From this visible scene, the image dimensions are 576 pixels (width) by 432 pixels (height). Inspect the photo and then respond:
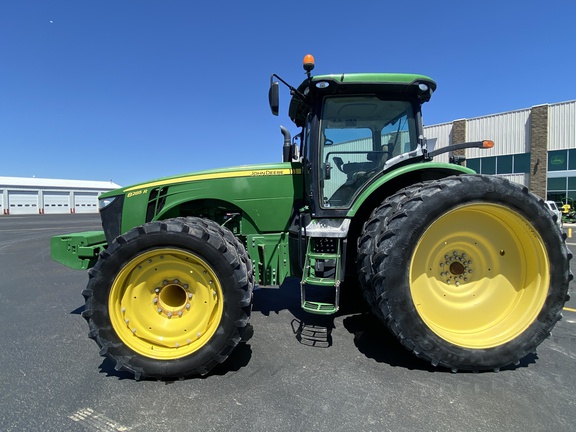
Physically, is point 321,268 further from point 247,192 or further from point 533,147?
point 533,147

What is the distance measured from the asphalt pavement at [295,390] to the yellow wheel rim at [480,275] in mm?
383

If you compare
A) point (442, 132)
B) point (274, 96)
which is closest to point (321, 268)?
point (274, 96)

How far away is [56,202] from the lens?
42.1 m

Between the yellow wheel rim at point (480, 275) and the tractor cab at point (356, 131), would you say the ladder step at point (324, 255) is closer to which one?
the tractor cab at point (356, 131)

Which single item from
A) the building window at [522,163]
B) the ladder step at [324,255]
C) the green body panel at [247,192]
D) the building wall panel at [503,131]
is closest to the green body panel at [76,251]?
the green body panel at [247,192]

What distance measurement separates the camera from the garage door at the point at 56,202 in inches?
1621

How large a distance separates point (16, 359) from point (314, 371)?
2.62 metres

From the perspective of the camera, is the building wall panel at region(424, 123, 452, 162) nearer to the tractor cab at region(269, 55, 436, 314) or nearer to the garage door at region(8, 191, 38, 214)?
the tractor cab at region(269, 55, 436, 314)

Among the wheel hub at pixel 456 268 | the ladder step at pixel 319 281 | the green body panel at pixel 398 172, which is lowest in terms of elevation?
the ladder step at pixel 319 281

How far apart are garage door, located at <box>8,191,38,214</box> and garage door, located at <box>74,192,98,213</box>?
436 cm

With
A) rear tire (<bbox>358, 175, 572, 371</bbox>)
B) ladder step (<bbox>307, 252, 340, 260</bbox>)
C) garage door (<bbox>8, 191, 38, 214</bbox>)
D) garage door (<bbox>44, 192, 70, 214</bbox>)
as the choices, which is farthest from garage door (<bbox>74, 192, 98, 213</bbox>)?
rear tire (<bbox>358, 175, 572, 371</bbox>)

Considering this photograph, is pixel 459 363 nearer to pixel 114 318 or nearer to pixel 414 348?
pixel 414 348

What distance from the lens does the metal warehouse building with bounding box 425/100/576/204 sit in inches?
749

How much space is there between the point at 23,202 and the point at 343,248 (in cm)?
4870
